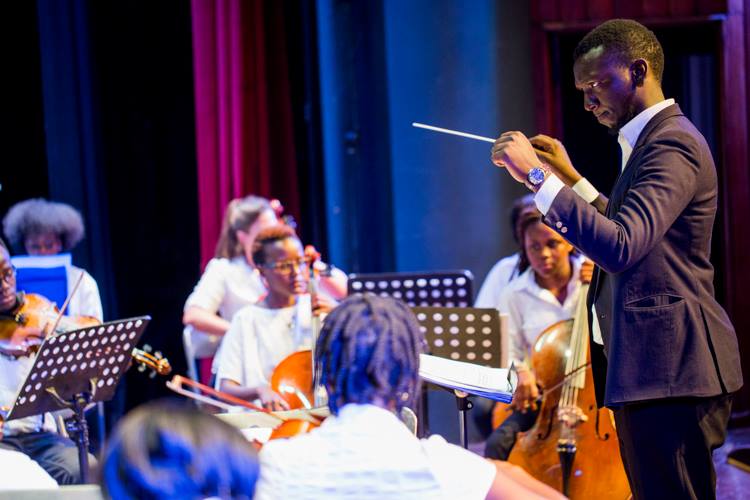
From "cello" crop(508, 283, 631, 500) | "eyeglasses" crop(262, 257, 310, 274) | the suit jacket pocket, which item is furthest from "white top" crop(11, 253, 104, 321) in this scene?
the suit jacket pocket

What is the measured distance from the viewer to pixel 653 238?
2.05 meters

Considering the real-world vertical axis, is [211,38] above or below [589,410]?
above

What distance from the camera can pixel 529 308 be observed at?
13.9ft

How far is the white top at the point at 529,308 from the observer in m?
4.16

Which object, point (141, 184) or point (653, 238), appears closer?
point (653, 238)

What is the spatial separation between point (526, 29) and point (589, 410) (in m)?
2.61

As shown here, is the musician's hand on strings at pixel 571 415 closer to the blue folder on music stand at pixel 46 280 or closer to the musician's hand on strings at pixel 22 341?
the musician's hand on strings at pixel 22 341

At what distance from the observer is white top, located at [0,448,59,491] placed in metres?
2.72

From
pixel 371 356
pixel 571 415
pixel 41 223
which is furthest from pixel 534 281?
pixel 371 356

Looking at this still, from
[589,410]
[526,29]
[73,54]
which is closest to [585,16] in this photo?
[526,29]

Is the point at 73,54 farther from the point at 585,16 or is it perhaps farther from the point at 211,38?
the point at 585,16

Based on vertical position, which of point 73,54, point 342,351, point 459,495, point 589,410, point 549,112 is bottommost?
point 589,410

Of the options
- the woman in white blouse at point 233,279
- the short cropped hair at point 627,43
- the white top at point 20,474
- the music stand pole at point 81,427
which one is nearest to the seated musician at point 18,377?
the music stand pole at point 81,427

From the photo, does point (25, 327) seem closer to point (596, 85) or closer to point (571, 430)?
point (571, 430)
